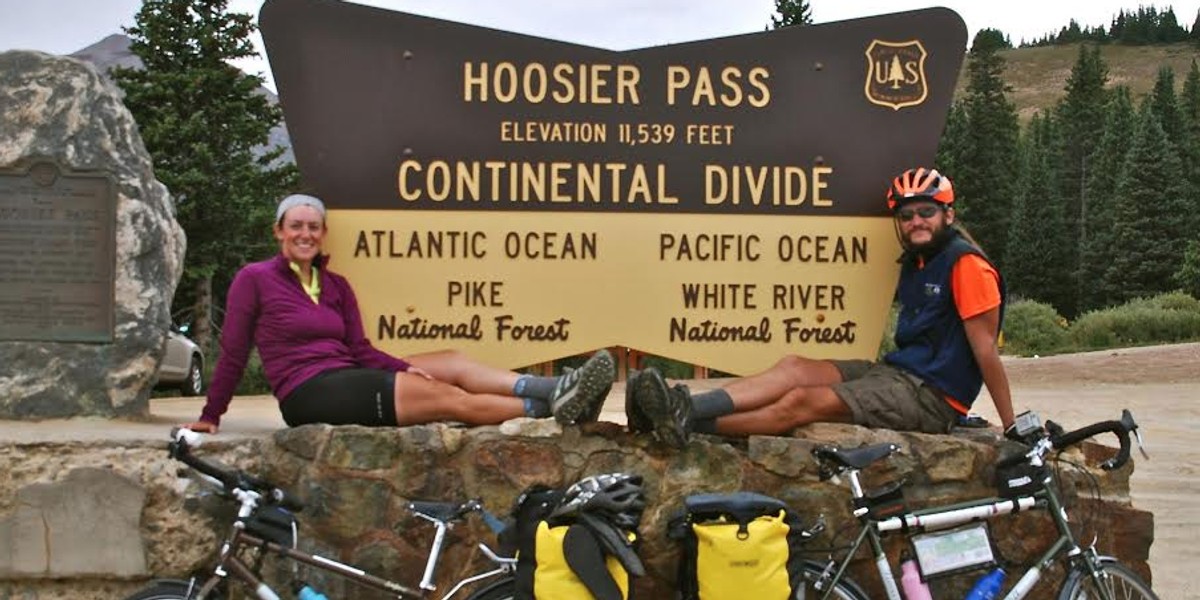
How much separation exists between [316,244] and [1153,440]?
883 centimetres

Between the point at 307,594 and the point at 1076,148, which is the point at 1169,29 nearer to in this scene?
the point at 1076,148

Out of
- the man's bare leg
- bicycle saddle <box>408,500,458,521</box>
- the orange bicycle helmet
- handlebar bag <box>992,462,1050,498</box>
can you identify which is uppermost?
the orange bicycle helmet

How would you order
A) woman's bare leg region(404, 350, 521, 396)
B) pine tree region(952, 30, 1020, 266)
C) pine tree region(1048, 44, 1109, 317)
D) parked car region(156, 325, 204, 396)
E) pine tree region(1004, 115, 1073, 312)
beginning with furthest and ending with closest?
1. pine tree region(952, 30, 1020, 266)
2. pine tree region(1048, 44, 1109, 317)
3. pine tree region(1004, 115, 1073, 312)
4. parked car region(156, 325, 204, 396)
5. woman's bare leg region(404, 350, 521, 396)

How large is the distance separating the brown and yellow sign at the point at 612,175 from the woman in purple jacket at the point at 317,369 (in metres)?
0.40

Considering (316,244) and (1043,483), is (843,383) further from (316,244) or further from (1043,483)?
(316,244)

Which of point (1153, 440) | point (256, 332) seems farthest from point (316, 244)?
point (1153, 440)

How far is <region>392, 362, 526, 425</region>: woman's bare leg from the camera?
177 inches

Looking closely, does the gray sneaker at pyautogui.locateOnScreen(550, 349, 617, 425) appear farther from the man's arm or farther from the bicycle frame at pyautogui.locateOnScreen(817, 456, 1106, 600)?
the man's arm

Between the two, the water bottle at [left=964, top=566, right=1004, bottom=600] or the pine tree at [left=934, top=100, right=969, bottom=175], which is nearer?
the water bottle at [left=964, top=566, right=1004, bottom=600]

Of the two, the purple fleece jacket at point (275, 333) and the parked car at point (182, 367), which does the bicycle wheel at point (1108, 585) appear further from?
the parked car at point (182, 367)

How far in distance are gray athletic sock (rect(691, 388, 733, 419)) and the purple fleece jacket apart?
1.33 meters

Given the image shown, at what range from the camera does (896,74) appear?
205 inches

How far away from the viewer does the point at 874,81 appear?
520 cm

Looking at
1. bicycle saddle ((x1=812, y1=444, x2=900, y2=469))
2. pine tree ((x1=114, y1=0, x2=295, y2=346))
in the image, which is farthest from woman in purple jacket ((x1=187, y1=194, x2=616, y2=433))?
pine tree ((x1=114, y1=0, x2=295, y2=346))
